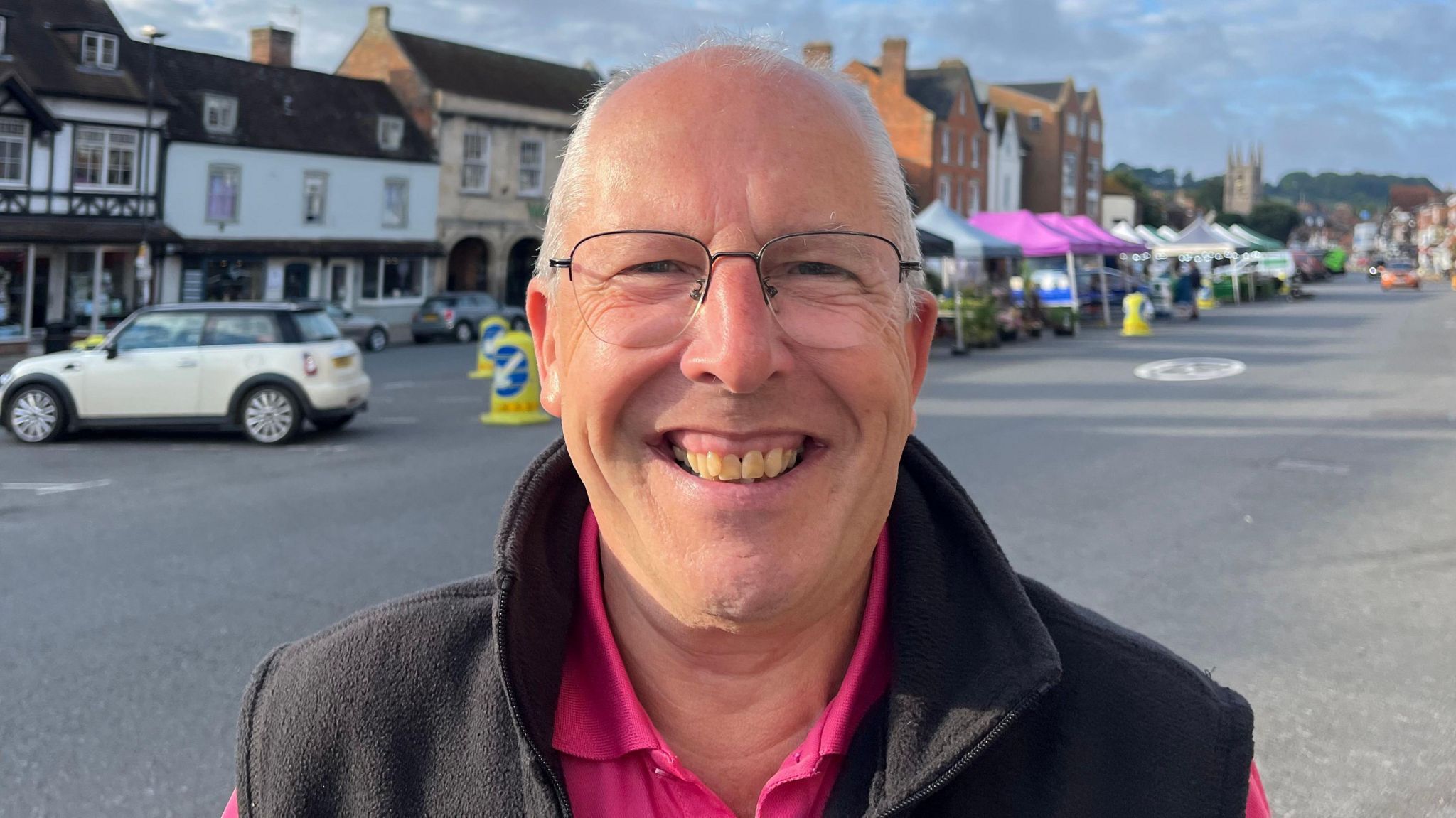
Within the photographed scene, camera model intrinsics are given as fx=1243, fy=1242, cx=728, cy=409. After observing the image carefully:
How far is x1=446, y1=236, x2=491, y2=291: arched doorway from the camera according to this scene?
41250mm

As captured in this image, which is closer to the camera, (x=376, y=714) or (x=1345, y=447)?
(x=376, y=714)

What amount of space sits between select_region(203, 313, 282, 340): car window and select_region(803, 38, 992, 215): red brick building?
45.7 meters

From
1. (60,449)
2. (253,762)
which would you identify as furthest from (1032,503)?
(60,449)

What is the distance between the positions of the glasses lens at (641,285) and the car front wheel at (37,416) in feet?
45.2

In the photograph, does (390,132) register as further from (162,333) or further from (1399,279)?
(1399,279)

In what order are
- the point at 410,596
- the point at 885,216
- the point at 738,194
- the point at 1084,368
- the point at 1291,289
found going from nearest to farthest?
the point at 738,194
the point at 885,216
the point at 410,596
the point at 1084,368
the point at 1291,289

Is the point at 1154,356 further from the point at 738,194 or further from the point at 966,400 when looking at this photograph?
the point at 738,194

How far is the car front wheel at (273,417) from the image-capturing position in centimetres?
1334

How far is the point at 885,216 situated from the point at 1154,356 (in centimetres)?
2362

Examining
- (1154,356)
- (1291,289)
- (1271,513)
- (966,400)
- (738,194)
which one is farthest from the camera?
(1291,289)

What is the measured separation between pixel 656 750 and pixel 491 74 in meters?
43.4

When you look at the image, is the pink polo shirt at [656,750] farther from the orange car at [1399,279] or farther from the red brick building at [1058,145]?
the orange car at [1399,279]

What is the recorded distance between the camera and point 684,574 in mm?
1670

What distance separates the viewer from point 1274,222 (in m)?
143
